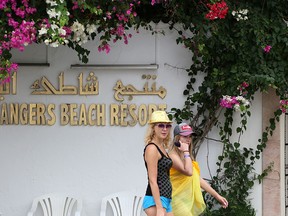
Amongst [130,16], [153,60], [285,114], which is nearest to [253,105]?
[285,114]

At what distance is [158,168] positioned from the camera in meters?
7.14

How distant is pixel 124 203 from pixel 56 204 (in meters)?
0.81

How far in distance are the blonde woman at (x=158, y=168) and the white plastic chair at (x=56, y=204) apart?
2.09 meters

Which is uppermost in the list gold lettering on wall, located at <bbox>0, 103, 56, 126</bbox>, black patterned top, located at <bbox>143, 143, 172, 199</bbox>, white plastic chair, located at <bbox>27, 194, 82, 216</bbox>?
gold lettering on wall, located at <bbox>0, 103, 56, 126</bbox>

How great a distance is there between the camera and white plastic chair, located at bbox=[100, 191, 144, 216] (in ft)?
29.6

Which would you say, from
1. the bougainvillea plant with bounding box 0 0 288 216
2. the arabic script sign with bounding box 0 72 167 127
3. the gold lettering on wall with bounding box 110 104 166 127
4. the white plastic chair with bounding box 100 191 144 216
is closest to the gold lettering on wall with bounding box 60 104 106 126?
the arabic script sign with bounding box 0 72 167 127

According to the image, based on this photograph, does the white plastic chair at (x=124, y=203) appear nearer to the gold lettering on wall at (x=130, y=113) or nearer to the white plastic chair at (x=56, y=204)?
the white plastic chair at (x=56, y=204)

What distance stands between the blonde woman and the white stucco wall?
1.93 metres

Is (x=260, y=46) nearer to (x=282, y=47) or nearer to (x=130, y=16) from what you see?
(x=282, y=47)

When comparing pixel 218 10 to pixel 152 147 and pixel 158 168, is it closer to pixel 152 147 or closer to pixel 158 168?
pixel 152 147

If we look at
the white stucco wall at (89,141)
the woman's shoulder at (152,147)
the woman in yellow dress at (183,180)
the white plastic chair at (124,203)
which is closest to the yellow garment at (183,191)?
the woman in yellow dress at (183,180)

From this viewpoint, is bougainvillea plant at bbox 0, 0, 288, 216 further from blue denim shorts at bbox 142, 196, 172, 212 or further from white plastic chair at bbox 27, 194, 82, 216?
blue denim shorts at bbox 142, 196, 172, 212

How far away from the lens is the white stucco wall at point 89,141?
9195 mm

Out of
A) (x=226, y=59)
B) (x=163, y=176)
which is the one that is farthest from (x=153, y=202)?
(x=226, y=59)
